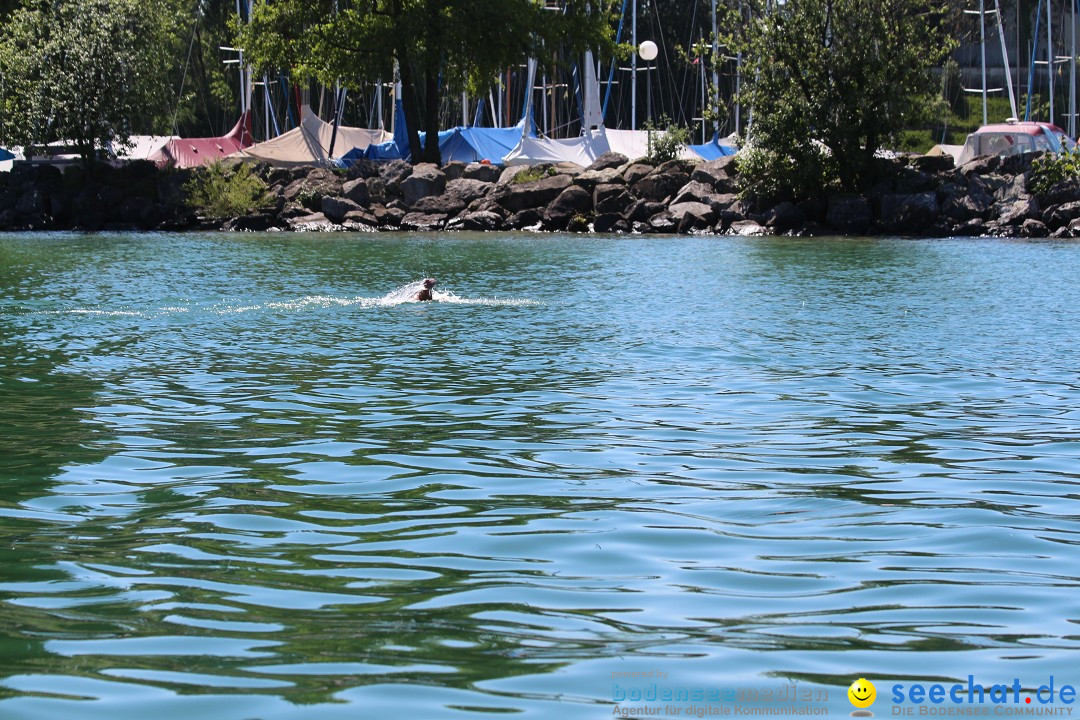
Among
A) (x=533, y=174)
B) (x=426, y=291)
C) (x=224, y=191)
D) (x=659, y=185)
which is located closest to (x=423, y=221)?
(x=533, y=174)

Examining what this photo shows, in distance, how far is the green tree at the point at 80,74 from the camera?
170ft

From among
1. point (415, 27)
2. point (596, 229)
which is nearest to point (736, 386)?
point (596, 229)

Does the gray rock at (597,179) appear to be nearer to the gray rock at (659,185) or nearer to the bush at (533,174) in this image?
the gray rock at (659,185)

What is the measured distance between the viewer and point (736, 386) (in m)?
12.3

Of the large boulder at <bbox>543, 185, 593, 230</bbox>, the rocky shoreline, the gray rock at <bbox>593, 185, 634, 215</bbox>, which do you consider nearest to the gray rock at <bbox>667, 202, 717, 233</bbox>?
the rocky shoreline

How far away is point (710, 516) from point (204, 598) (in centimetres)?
290

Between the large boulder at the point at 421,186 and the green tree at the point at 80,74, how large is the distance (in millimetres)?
12159

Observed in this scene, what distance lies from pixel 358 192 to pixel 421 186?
2486mm

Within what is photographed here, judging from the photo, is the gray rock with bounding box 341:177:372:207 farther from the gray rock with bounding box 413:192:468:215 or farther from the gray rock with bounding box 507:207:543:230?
the gray rock with bounding box 507:207:543:230

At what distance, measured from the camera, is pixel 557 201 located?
4794cm

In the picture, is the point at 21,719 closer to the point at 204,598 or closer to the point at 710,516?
the point at 204,598

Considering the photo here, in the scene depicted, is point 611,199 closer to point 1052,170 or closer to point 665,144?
point 665,144

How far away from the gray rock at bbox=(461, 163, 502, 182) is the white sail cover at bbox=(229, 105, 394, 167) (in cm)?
926

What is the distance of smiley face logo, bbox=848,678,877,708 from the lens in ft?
14.6
